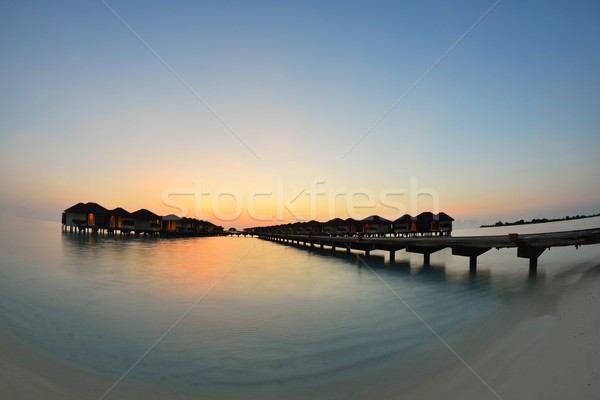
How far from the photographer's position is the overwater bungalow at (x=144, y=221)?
239ft

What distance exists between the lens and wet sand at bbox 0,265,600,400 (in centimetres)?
353

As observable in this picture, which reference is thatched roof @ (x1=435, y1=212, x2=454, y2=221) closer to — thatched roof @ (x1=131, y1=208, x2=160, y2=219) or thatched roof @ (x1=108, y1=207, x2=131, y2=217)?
thatched roof @ (x1=131, y1=208, x2=160, y2=219)

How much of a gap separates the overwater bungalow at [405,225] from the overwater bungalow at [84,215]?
6518cm

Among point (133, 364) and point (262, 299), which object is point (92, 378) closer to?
point (133, 364)

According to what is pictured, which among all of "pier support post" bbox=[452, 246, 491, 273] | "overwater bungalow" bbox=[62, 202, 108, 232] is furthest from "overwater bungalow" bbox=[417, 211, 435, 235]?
"overwater bungalow" bbox=[62, 202, 108, 232]

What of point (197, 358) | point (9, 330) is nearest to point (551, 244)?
point (197, 358)

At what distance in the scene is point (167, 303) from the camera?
34.4 ft

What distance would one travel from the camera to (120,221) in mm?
68875

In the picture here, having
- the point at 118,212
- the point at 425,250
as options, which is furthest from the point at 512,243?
the point at 118,212

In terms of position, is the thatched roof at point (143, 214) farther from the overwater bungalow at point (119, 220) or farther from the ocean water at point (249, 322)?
the ocean water at point (249, 322)

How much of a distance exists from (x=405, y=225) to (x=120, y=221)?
66614mm

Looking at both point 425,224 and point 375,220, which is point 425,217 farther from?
point 375,220

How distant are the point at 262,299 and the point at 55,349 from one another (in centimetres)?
647

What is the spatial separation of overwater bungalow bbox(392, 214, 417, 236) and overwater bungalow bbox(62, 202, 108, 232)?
65.2 metres
